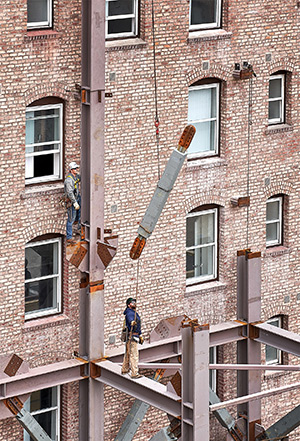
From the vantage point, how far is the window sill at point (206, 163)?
3838 cm

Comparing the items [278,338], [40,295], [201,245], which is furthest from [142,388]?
[201,245]

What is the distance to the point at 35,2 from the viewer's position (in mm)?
35062

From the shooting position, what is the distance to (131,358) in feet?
115

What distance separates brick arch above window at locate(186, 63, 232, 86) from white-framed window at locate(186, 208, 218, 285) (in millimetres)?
3506

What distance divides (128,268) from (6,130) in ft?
17.2

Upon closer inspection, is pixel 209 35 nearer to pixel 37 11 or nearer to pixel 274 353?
pixel 37 11

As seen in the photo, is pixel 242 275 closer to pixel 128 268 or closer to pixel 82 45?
pixel 128 268

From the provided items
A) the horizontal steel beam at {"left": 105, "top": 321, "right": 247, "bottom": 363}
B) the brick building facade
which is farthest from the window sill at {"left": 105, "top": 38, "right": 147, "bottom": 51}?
the horizontal steel beam at {"left": 105, "top": 321, "right": 247, "bottom": 363}

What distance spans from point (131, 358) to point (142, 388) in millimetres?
856

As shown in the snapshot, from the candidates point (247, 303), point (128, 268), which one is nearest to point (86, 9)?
point (128, 268)

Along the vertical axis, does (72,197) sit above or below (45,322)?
above

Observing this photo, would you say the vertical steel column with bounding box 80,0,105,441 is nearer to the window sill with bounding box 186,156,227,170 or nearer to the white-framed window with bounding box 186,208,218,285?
the window sill with bounding box 186,156,227,170

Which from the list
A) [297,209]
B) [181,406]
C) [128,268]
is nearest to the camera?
[181,406]

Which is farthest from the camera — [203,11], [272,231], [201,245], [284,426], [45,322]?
[272,231]
